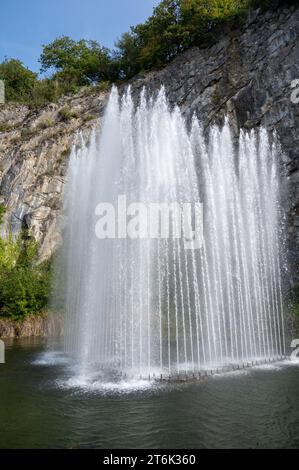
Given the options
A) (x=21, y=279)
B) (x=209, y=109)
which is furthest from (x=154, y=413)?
(x=209, y=109)

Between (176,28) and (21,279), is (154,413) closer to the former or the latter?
(21,279)

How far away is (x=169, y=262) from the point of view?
1396 centimetres

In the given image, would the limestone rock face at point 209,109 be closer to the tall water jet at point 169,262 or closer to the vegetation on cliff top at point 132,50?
the vegetation on cliff top at point 132,50

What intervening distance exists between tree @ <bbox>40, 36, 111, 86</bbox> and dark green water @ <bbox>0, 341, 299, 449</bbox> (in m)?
29.4

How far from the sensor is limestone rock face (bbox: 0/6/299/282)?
19.4m

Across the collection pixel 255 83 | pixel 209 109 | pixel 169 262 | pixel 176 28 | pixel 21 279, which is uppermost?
pixel 176 28

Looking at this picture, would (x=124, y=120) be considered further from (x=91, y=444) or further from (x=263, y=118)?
(x=91, y=444)

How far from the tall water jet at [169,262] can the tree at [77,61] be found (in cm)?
1896

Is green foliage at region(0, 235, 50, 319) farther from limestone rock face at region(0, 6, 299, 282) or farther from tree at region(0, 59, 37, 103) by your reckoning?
tree at region(0, 59, 37, 103)

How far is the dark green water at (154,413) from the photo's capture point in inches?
235

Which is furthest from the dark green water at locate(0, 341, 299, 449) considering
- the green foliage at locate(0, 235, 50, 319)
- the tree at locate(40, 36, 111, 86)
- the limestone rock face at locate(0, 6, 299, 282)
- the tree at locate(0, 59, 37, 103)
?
the tree at locate(0, 59, 37, 103)

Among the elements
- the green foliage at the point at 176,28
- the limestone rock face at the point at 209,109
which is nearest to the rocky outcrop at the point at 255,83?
the limestone rock face at the point at 209,109

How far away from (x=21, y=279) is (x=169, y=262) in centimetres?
929
